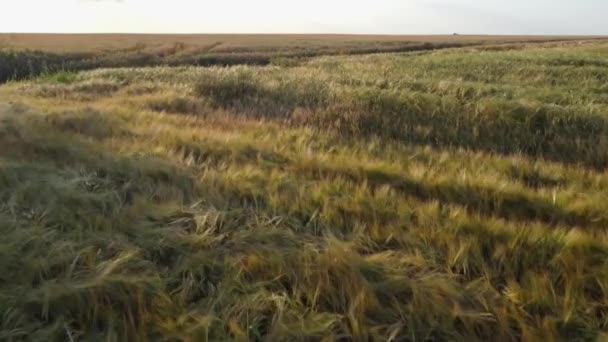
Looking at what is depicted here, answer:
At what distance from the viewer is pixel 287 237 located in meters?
3.24

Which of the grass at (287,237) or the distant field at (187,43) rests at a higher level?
the distant field at (187,43)

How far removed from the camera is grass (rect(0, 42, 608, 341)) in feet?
8.09

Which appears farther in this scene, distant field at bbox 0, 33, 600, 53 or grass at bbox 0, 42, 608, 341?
distant field at bbox 0, 33, 600, 53

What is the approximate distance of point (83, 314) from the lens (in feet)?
8.15

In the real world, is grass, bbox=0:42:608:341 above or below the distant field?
below

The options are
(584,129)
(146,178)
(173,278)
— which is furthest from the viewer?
(584,129)

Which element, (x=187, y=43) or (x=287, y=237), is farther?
(x=187, y=43)

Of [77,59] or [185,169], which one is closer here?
[185,169]

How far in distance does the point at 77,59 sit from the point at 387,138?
3332 centimetres

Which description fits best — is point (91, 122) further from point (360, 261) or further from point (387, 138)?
point (360, 261)

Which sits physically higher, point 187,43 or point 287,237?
point 187,43

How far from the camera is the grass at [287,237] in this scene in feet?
8.09

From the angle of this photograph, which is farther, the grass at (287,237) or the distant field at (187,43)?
the distant field at (187,43)

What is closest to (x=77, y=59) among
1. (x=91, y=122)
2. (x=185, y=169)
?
(x=91, y=122)
